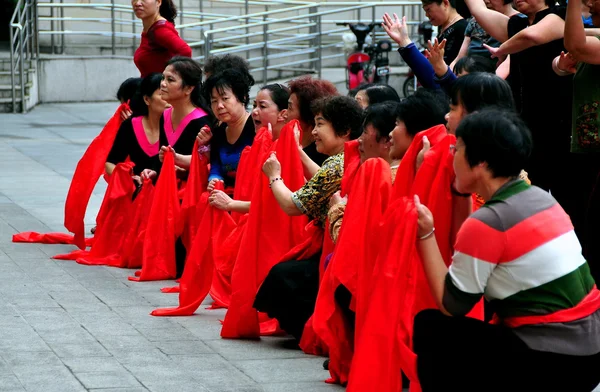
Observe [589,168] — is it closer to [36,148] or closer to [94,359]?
[94,359]

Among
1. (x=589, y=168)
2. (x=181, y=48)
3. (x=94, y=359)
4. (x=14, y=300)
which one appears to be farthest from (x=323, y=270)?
(x=181, y=48)

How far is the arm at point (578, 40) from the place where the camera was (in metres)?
5.15

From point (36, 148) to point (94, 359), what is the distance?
898 centimetres

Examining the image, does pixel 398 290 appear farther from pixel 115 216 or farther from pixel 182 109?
pixel 115 216

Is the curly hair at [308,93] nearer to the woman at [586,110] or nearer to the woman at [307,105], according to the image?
the woman at [307,105]

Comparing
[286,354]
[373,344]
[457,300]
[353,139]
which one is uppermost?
[353,139]

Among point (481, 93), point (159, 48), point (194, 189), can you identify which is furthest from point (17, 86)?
point (481, 93)

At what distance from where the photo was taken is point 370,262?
4578 millimetres

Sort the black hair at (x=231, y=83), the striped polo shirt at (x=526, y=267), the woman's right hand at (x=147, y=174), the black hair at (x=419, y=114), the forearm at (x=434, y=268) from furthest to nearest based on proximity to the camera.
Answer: the woman's right hand at (x=147, y=174), the black hair at (x=231, y=83), the black hair at (x=419, y=114), the forearm at (x=434, y=268), the striped polo shirt at (x=526, y=267)

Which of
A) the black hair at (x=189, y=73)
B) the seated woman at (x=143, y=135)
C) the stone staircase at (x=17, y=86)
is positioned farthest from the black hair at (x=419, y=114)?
the stone staircase at (x=17, y=86)

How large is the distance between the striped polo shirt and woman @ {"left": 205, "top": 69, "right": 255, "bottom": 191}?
11.1 ft

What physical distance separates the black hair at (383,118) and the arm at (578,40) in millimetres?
873

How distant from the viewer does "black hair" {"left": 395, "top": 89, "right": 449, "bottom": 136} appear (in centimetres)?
486

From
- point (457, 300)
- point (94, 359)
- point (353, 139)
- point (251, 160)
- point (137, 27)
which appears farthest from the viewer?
point (137, 27)
